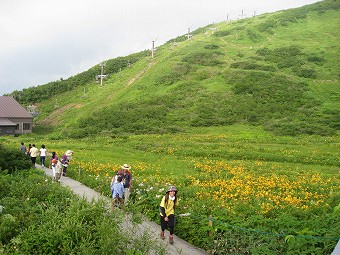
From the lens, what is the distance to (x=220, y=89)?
65500 millimetres

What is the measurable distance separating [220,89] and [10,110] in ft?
125

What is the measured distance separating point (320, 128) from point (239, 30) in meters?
68.3

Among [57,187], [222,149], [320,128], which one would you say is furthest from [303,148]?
[57,187]

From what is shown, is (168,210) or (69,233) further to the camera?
(168,210)

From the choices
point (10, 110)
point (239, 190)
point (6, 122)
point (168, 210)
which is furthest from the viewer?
point (10, 110)

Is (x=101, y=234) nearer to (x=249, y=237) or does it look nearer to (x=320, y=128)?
(x=249, y=237)

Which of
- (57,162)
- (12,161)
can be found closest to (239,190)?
(57,162)

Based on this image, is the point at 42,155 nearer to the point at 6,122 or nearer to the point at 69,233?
the point at 69,233

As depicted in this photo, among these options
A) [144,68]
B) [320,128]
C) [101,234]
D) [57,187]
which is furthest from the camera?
[144,68]

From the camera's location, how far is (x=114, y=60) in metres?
111

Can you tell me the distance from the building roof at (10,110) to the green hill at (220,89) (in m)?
3.78

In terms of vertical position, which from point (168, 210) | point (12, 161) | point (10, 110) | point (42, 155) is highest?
point (10, 110)

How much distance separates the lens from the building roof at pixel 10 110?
63.5 m

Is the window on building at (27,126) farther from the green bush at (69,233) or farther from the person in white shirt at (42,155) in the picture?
the green bush at (69,233)
